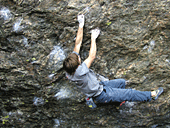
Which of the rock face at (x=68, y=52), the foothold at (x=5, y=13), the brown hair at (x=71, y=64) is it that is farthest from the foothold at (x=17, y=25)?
the brown hair at (x=71, y=64)

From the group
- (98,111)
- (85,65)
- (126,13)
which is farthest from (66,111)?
(126,13)

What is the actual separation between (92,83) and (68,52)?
1.21 meters

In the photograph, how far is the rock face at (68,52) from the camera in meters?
3.60

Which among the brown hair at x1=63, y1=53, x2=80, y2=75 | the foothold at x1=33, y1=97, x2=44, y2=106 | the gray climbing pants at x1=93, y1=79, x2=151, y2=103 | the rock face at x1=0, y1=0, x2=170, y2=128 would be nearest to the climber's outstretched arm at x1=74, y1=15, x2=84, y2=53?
the rock face at x1=0, y1=0, x2=170, y2=128

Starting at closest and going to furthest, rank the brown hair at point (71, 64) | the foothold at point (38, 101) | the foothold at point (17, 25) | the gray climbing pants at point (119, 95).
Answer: the brown hair at point (71, 64)
the gray climbing pants at point (119, 95)
the foothold at point (17, 25)
the foothold at point (38, 101)

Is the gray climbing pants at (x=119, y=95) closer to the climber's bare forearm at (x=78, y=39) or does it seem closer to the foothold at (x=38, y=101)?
the climber's bare forearm at (x=78, y=39)

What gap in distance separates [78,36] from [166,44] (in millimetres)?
2461

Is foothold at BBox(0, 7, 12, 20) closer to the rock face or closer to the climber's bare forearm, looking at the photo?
the rock face

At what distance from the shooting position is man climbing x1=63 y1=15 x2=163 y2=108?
2.98 metres

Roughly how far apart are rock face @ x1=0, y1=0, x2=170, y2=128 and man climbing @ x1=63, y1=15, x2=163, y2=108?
0.31 m

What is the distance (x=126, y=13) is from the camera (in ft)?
12.0

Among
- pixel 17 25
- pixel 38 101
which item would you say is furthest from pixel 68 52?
pixel 38 101

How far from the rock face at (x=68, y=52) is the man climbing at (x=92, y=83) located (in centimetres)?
31

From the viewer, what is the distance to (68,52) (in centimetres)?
390
